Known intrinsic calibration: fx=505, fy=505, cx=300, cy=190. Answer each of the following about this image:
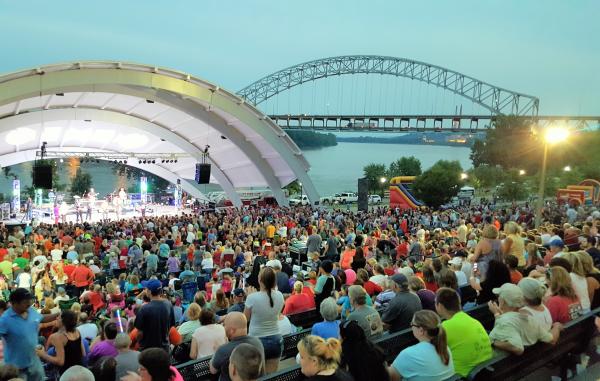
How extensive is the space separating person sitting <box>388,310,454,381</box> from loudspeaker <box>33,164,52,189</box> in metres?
21.9

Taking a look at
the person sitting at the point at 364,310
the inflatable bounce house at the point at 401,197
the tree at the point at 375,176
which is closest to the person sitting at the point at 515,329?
the person sitting at the point at 364,310

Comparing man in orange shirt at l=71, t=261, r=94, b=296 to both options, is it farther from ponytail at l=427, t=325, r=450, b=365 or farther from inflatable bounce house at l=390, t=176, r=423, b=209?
inflatable bounce house at l=390, t=176, r=423, b=209

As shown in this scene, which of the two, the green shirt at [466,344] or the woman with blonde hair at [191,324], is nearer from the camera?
the green shirt at [466,344]

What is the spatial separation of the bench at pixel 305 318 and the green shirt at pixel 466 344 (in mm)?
2619

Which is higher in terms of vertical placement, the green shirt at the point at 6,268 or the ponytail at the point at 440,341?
the ponytail at the point at 440,341

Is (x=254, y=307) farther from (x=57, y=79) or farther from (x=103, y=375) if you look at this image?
(x=57, y=79)

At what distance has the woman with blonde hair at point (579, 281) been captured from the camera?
Answer: 16.4 feet

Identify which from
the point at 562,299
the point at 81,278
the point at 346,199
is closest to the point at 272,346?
the point at 562,299

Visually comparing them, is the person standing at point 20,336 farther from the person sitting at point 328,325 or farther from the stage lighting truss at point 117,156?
the stage lighting truss at point 117,156

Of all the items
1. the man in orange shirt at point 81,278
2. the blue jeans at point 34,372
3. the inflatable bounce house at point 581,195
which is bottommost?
the man in orange shirt at point 81,278

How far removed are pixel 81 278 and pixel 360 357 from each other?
8097mm

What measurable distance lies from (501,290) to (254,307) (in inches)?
84.6

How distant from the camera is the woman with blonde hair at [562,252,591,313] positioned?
5008mm

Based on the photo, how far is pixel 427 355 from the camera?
3369 millimetres
